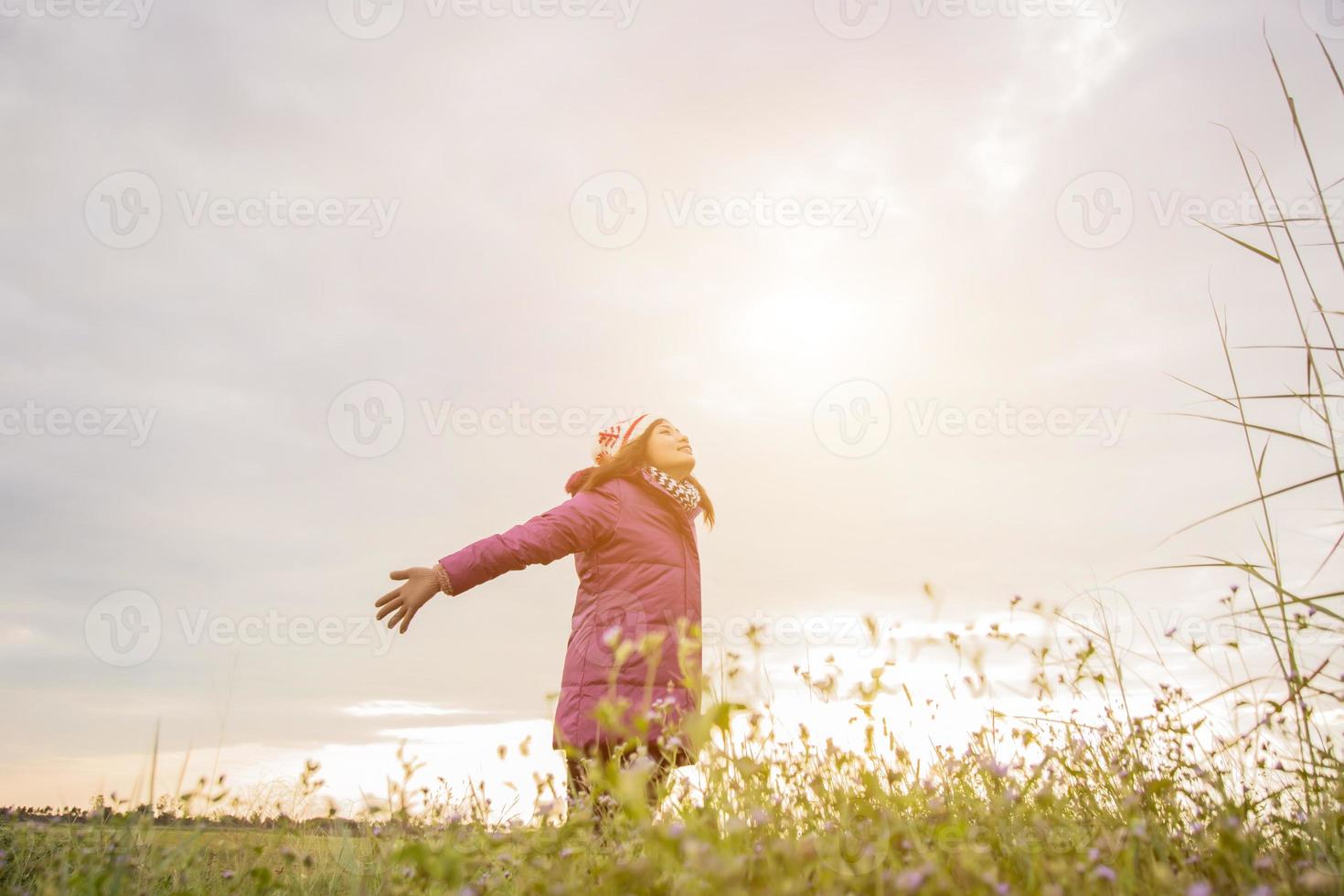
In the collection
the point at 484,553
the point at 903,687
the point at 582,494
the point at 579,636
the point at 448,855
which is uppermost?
the point at 582,494

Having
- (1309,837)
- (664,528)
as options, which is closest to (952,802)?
(1309,837)

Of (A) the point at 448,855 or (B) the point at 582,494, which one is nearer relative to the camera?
(A) the point at 448,855

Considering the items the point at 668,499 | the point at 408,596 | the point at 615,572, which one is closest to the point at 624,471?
the point at 668,499

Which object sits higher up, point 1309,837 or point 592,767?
point 592,767

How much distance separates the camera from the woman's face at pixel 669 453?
670 cm

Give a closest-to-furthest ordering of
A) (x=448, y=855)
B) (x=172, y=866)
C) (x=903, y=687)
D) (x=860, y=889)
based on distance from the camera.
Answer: (x=448, y=855), (x=860, y=889), (x=903, y=687), (x=172, y=866)

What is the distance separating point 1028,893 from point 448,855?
5.29ft

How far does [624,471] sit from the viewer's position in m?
6.46

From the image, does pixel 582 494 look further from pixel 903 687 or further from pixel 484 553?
pixel 903 687

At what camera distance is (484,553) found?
A: 17.8 feet

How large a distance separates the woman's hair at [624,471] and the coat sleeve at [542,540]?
0.35 feet

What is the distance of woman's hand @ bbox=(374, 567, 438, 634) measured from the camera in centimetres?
519

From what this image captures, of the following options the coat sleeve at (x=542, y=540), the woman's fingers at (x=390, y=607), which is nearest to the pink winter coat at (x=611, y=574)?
the coat sleeve at (x=542, y=540)

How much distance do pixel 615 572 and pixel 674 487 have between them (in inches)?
32.2
